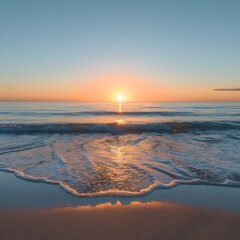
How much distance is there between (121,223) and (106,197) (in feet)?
2.97

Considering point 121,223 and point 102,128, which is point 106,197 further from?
point 102,128

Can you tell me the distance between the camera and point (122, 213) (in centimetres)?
352

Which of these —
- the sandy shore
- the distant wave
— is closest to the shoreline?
the sandy shore

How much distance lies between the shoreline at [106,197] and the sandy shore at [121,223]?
0.19m

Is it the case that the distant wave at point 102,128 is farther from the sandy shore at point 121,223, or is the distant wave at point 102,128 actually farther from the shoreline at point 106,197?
the sandy shore at point 121,223

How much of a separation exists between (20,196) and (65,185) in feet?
2.81

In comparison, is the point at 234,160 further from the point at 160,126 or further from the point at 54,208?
the point at 160,126

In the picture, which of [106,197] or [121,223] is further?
[106,197]

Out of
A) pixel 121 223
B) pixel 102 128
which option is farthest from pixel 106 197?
pixel 102 128

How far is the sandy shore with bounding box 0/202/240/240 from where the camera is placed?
2.95 metres

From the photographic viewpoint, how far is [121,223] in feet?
10.7

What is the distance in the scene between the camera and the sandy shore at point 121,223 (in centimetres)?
295

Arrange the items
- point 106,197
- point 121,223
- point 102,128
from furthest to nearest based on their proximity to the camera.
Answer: point 102,128
point 106,197
point 121,223

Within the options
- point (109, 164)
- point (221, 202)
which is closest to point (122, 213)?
point (221, 202)
